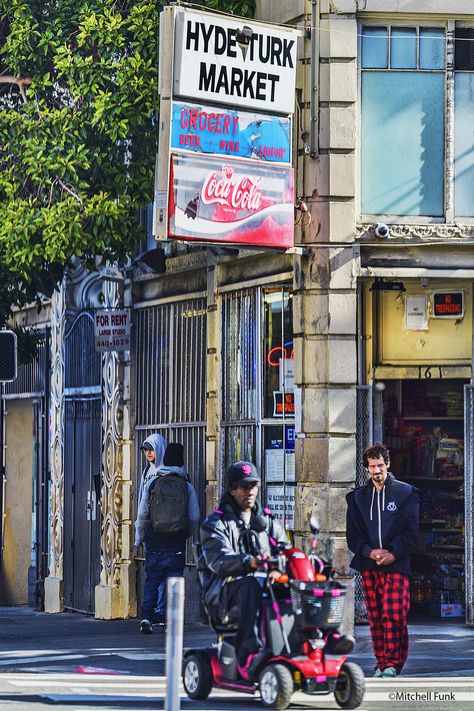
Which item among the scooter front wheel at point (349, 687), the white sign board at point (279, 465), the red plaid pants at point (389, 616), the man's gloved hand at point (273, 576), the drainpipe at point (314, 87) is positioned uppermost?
the drainpipe at point (314, 87)

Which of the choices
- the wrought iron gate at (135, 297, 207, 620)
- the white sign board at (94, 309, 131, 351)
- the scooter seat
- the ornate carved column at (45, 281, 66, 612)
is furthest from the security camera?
the ornate carved column at (45, 281, 66, 612)

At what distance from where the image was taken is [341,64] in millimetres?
16469

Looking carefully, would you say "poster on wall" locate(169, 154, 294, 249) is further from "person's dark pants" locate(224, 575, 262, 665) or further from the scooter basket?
the scooter basket

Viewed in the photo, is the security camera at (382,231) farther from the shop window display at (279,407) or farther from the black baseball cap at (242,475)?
the black baseball cap at (242,475)

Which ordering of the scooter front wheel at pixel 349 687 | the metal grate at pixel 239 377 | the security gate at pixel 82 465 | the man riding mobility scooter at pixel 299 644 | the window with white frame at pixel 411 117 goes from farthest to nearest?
1. the security gate at pixel 82 465
2. the metal grate at pixel 239 377
3. the window with white frame at pixel 411 117
4. the scooter front wheel at pixel 349 687
5. the man riding mobility scooter at pixel 299 644

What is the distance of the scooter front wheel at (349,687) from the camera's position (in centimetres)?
1140

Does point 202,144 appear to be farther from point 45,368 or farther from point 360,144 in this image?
point 45,368

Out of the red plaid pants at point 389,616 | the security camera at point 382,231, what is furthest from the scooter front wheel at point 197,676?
the security camera at point 382,231

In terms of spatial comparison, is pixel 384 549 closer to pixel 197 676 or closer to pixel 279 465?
pixel 197 676

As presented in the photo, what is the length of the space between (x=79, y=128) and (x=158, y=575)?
488 cm

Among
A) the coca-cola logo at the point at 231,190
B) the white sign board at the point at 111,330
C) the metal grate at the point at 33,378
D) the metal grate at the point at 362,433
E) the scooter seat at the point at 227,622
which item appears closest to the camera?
the scooter seat at the point at 227,622

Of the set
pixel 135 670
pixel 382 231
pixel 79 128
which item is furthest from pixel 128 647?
pixel 79 128

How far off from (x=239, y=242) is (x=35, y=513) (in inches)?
344

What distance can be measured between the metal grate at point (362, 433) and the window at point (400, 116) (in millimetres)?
2070
